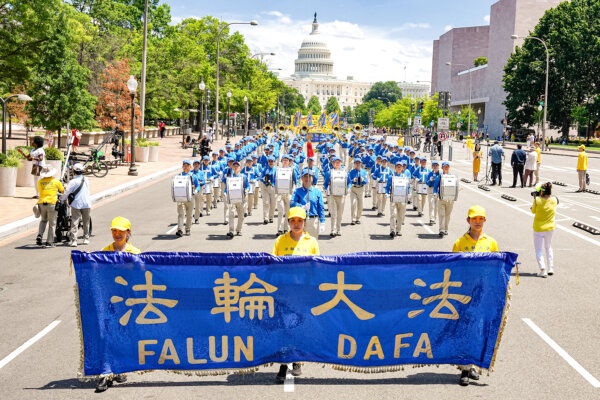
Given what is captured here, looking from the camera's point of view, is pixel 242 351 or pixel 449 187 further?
pixel 449 187

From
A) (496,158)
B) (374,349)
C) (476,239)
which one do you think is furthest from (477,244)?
(496,158)

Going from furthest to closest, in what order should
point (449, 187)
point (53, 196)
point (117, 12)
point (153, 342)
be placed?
point (117, 12), point (449, 187), point (53, 196), point (153, 342)

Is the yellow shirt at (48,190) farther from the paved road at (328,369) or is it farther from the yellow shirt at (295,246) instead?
the yellow shirt at (295,246)

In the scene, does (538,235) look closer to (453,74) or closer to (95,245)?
(95,245)

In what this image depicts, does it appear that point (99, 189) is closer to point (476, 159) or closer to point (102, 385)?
point (476, 159)

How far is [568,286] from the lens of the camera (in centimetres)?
1116

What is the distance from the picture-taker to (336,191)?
52.8 feet

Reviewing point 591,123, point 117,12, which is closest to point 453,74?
point 591,123

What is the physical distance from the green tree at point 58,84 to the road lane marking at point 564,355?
88.2 ft

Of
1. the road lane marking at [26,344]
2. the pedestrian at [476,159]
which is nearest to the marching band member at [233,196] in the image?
the road lane marking at [26,344]

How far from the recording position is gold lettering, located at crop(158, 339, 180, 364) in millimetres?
6453

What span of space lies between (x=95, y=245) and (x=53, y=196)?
4.51ft

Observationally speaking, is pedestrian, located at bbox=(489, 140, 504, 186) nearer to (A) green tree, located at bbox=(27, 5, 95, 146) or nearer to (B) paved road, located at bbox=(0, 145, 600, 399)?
(B) paved road, located at bbox=(0, 145, 600, 399)

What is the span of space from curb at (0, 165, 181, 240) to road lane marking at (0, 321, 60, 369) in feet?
23.9
